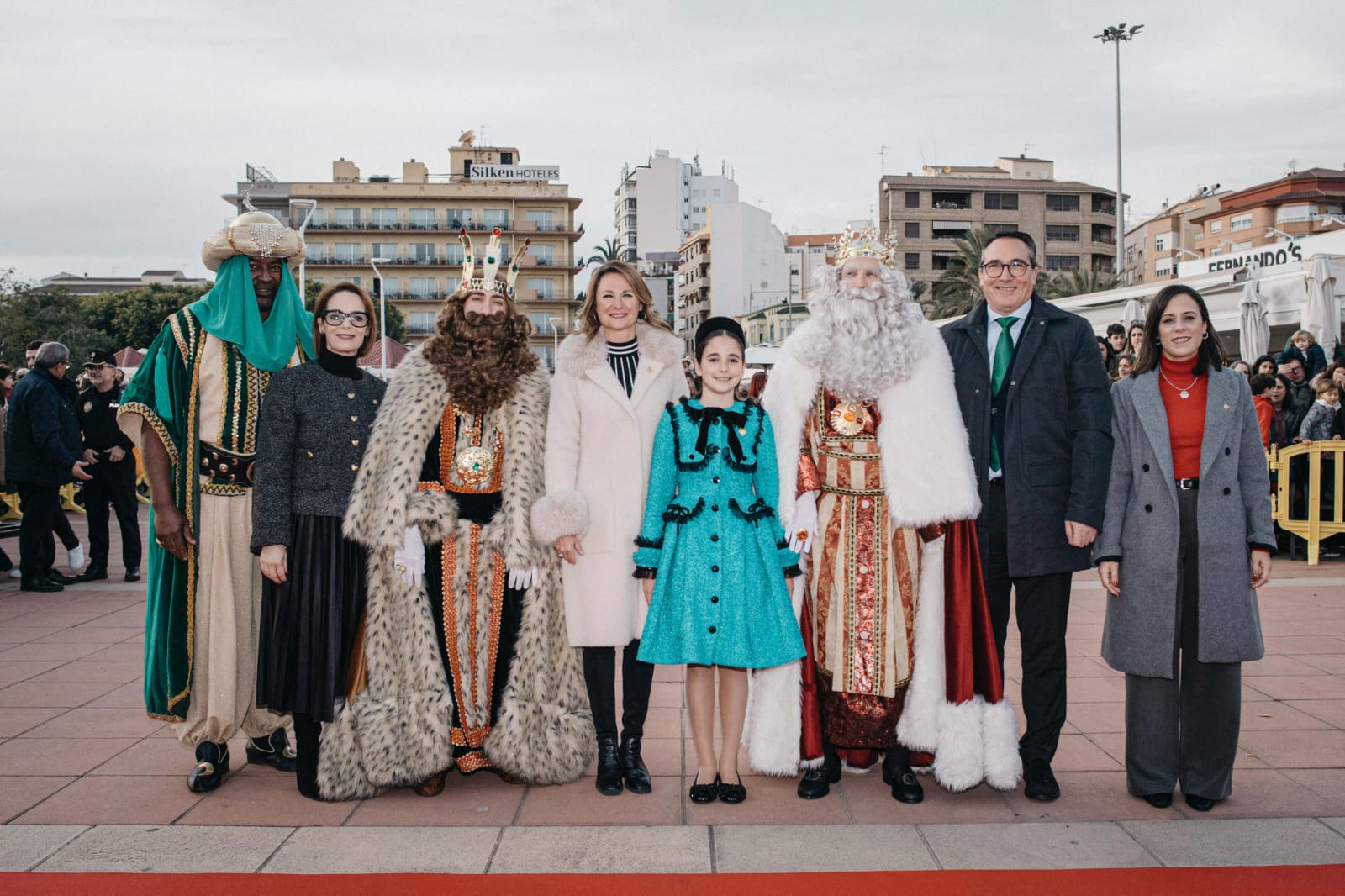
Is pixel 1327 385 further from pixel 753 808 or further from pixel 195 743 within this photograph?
pixel 195 743

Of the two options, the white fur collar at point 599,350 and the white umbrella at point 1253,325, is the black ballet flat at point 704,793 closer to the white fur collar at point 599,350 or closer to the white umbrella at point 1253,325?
the white fur collar at point 599,350

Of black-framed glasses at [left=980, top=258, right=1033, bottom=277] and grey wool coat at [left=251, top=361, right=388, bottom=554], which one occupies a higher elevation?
black-framed glasses at [left=980, top=258, right=1033, bottom=277]

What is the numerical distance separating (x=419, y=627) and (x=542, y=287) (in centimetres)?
7129

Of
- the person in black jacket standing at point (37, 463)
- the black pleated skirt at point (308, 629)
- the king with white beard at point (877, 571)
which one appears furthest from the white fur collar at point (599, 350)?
the person in black jacket standing at point (37, 463)

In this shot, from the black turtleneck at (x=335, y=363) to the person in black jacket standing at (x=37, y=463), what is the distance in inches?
225

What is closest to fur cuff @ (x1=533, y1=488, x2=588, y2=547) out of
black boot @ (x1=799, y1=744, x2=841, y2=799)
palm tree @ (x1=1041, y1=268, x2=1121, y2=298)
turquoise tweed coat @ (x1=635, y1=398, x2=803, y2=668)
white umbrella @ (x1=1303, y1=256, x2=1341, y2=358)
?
turquoise tweed coat @ (x1=635, y1=398, x2=803, y2=668)

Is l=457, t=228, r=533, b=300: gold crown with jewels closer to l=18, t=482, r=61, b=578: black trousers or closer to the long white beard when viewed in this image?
the long white beard

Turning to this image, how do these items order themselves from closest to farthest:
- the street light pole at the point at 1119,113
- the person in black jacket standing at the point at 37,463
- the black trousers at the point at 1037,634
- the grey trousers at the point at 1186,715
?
the grey trousers at the point at 1186,715 < the black trousers at the point at 1037,634 < the person in black jacket standing at the point at 37,463 < the street light pole at the point at 1119,113

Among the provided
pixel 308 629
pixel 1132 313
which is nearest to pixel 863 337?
pixel 308 629

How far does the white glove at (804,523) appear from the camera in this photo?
3816 millimetres

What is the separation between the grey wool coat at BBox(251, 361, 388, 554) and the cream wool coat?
77cm

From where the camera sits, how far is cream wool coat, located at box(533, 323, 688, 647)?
395 cm

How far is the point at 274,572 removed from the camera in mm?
3799

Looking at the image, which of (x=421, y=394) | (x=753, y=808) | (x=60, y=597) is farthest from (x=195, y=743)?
(x=60, y=597)
